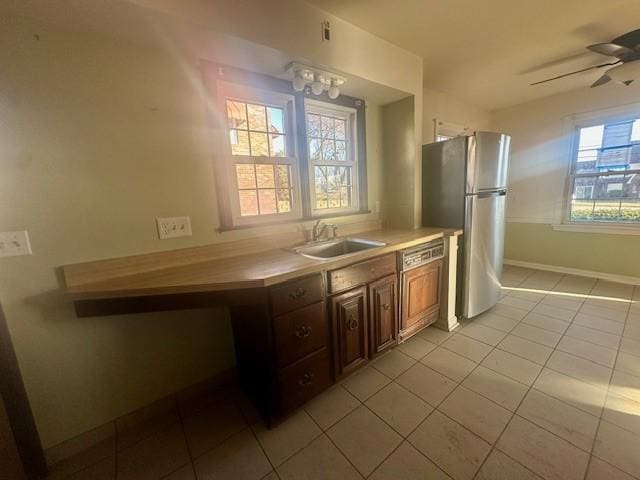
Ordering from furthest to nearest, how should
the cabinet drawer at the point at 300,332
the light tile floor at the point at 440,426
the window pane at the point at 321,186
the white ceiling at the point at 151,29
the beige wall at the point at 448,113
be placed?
the beige wall at the point at 448,113 < the window pane at the point at 321,186 < the cabinet drawer at the point at 300,332 < the light tile floor at the point at 440,426 < the white ceiling at the point at 151,29

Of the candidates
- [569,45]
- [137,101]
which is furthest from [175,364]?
[569,45]

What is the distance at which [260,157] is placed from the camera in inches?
74.2

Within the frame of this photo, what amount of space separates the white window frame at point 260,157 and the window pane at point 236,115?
0.04m

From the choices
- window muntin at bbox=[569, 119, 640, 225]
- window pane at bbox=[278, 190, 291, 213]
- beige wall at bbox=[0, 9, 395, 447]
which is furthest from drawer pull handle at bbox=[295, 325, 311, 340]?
window muntin at bbox=[569, 119, 640, 225]

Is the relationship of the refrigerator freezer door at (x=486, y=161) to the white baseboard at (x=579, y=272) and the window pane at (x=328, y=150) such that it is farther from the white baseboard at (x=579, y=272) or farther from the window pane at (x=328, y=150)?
the white baseboard at (x=579, y=272)

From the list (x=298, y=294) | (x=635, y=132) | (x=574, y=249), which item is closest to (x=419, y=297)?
(x=298, y=294)

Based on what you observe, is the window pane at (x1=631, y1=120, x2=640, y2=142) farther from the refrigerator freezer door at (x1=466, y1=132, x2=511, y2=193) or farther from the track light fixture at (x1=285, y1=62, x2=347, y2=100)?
the track light fixture at (x1=285, y1=62, x2=347, y2=100)

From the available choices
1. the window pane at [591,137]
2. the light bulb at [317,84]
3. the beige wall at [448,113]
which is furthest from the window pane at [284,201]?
the window pane at [591,137]

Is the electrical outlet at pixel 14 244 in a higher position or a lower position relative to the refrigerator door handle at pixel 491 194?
lower

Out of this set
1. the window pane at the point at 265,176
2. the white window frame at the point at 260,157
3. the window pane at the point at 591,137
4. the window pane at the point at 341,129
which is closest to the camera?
the white window frame at the point at 260,157

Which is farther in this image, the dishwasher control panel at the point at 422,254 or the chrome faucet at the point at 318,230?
the chrome faucet at the point at 318,230

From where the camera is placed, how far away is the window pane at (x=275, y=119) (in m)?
1.95

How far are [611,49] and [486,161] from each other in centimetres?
108

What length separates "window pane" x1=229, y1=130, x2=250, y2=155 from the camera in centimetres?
177
